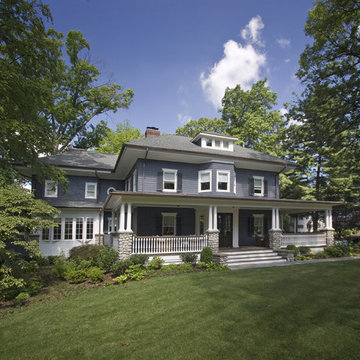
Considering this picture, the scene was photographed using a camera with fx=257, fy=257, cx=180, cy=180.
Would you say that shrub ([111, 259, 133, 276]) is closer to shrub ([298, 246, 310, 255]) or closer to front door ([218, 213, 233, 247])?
front door ([218, 213, 233, 247])

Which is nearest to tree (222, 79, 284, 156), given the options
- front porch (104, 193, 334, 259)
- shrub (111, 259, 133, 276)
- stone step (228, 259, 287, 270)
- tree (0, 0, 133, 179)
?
front porch (104, 193, 334, 259)

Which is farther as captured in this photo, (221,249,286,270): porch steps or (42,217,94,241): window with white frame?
(42,217,94,241): window with white frame

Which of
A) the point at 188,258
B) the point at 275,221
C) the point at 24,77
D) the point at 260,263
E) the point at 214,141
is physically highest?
the point at 24,77

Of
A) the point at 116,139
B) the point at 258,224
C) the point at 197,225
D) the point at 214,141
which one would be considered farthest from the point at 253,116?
the point at 197,225

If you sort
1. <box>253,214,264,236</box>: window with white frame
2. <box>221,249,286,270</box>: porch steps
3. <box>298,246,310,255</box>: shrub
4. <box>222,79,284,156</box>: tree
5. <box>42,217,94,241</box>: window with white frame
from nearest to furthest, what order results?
<box>221,249,286,270</box>: porch steps
<box>298,246,310,255</box>: shrub
<box>42,217,94,241</box>: window with white frame
<box>253,214,264,236</box>: window with white frame
<box>222,79,284,156</box>: tree

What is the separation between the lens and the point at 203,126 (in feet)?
116

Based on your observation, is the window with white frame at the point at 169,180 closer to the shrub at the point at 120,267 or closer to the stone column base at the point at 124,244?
the stone column base at the point at 124,244

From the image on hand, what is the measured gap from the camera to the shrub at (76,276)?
10.7 m

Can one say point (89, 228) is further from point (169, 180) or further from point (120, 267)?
point (120, 267)

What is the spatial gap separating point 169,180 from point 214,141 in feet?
15.3

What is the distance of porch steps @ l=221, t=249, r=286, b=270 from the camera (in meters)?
13.4

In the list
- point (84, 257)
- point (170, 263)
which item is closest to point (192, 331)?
point (170, 263)

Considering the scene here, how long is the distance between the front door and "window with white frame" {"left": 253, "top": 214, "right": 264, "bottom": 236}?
2156mm

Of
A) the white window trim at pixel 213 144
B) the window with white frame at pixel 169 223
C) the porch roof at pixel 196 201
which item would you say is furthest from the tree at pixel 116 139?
the porch roof at pixel 196 201
